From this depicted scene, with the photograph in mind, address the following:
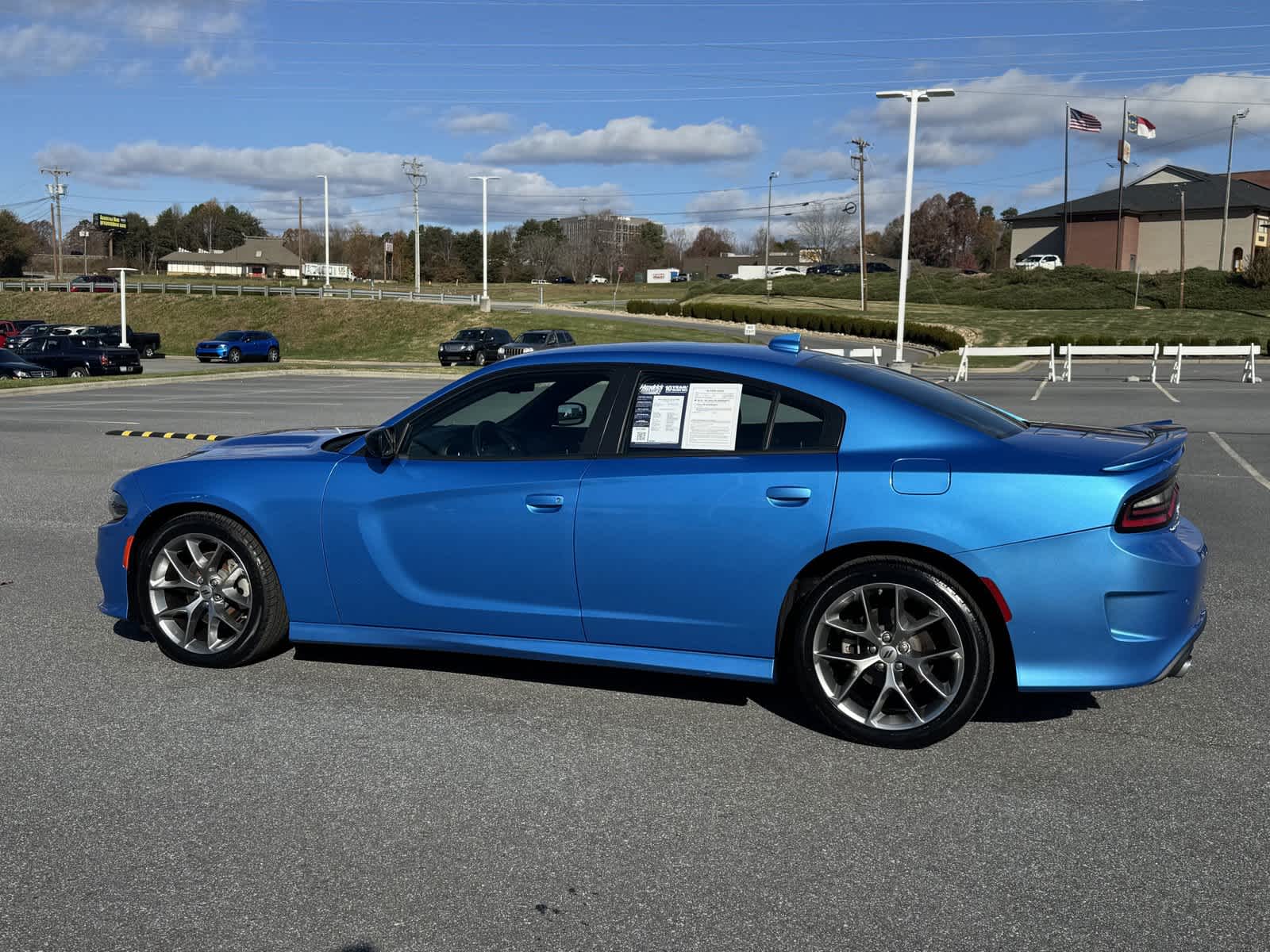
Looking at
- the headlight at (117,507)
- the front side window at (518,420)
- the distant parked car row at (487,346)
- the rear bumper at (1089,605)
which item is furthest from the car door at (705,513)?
the distant parked car row at (487,346)

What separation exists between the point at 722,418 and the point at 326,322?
216 ft

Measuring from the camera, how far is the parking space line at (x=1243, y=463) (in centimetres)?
1205

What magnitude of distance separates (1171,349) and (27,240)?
13179 centimetres

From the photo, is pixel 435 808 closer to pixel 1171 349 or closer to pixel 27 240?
pixel 1171 349

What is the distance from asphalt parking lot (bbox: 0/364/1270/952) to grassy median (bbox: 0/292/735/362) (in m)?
48.9

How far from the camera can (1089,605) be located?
14.5 ft

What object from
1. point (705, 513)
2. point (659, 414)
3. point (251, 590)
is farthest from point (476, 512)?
point (251, 590)

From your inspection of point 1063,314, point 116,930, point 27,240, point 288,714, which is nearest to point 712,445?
point 288,714

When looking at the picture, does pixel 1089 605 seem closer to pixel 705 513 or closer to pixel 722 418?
pixel 705 513

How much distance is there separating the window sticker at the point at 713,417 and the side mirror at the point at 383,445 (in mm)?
1382

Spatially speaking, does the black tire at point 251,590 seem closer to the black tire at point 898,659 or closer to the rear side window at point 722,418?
the rear side window at point 722,418

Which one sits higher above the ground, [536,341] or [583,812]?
[536,341]

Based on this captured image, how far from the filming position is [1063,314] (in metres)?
70.1

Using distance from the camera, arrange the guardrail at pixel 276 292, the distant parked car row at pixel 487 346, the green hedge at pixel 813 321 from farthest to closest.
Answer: the guardrail at pixel 276 292 → the green hedge at pixel 813 321 → the distant parked car row at pixel 487 346
